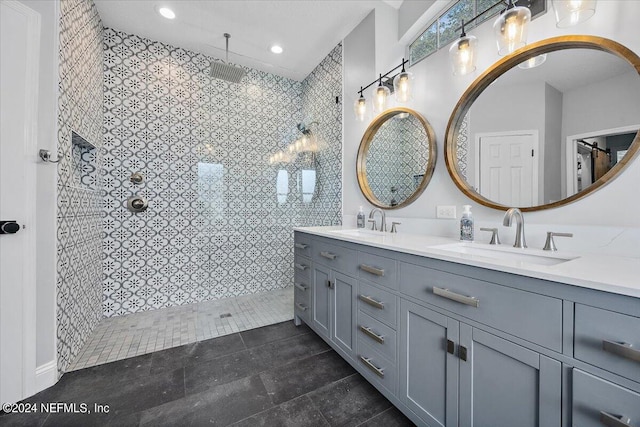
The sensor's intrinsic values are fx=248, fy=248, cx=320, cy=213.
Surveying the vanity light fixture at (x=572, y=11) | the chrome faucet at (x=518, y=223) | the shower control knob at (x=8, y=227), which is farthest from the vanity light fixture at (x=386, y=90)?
the shower control knob at (x=8, y=227)

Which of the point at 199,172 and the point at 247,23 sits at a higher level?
the point at 247,23

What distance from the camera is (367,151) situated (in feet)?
7.75

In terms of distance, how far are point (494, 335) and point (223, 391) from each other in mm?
1487

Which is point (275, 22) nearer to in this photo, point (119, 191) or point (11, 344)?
point (119, 191)

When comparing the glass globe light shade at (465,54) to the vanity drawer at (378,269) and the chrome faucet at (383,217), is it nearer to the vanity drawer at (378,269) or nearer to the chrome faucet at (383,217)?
the chrome faucet at (383,217)

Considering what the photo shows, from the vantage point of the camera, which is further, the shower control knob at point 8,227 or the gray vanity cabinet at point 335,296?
the gray vanity cabinet at point 335,296

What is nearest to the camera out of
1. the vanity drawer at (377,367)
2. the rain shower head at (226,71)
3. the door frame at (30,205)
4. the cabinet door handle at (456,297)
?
the cabinet door handle at (456,297)

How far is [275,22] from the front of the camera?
2.36 m

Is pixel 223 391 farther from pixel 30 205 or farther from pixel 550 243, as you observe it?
pixel 550 243

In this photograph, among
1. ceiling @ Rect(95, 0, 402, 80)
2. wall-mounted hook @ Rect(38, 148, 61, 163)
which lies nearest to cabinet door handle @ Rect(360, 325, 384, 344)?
wall-mounted hook @ Rect(38, 148, 61, 163)

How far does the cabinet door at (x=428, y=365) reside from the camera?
997mm

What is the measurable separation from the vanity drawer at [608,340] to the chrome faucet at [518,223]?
2.03ft

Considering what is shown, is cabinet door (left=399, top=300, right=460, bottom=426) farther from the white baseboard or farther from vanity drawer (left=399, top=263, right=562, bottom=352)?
the white baseboard

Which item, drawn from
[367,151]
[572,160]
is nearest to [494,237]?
[572,160]
